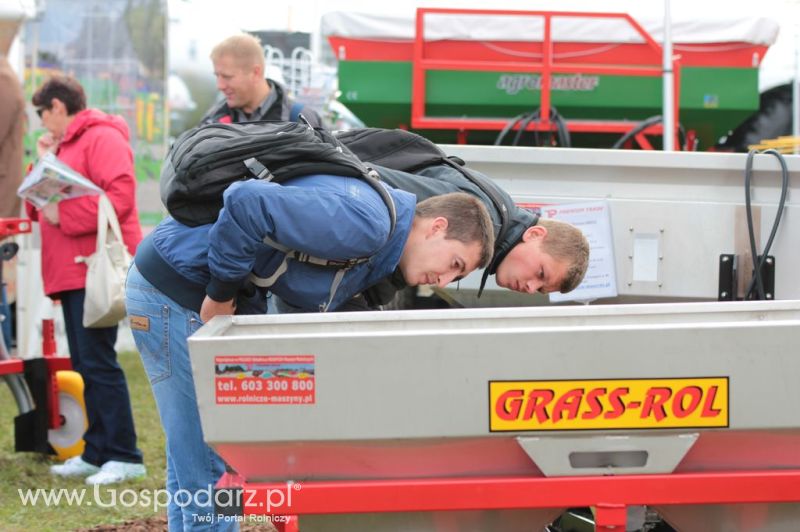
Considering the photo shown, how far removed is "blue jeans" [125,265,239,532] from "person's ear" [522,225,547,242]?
2.87 feet

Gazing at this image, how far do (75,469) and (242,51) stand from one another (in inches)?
80.5

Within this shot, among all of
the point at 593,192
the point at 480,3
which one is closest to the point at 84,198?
the point at 593,192

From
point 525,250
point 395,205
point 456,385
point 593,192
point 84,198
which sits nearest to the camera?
point 456,385

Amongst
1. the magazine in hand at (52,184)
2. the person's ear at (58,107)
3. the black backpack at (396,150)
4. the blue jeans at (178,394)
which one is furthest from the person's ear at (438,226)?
the person's ear at (58,107)

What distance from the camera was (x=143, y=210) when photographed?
9000 mm

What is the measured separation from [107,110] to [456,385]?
6934 mm

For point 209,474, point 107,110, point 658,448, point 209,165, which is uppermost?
point 107,110

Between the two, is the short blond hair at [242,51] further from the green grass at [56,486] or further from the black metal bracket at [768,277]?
the black metal bracket at [768,277]

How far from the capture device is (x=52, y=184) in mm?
5031

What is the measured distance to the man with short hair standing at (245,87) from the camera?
487cm

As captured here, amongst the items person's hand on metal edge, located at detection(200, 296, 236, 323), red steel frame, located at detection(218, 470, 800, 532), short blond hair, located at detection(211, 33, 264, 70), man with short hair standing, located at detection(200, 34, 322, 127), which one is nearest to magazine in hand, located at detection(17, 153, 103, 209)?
man with short hair standing, located at detection(200, 34, 322, 127)

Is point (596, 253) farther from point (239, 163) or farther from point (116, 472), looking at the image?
point (116, 472)

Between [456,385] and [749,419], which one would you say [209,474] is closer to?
[456,385]

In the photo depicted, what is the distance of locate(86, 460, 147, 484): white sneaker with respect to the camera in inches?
203
